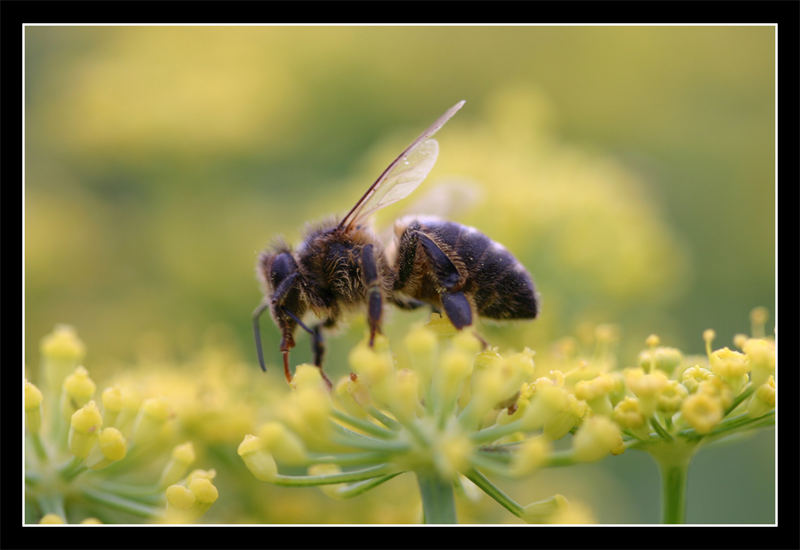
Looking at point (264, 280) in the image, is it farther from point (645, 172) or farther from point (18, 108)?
point (645, 172)

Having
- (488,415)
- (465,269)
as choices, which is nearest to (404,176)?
(465,269)

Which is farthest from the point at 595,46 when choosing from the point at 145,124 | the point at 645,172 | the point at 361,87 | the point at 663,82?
the point at 145,124

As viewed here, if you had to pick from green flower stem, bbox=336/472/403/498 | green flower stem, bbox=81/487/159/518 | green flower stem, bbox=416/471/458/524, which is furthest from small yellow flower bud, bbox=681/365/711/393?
green flower stem, bbox=81/487/159/518

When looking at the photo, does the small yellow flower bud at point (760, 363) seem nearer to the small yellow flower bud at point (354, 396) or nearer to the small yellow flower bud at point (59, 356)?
the small yellow flower bud at point (354, 396)

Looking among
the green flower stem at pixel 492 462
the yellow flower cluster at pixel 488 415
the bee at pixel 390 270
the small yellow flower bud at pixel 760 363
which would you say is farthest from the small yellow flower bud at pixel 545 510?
the bee at pixel 390 270

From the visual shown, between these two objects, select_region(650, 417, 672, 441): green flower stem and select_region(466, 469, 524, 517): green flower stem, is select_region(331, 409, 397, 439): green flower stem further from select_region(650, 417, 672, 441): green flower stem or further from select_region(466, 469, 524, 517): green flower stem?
select_region(650, 417, 672, 441): green flower stem

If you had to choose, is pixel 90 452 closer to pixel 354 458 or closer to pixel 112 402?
pixel 112 402
